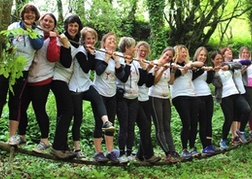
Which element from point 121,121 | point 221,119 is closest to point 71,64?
point 121,121

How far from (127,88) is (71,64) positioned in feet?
2.97

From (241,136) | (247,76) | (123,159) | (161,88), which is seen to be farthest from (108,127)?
(247,76)

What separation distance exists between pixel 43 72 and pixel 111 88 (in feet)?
3.10

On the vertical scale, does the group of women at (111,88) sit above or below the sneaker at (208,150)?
above

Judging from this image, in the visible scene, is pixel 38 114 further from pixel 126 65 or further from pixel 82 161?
pixel 126 65

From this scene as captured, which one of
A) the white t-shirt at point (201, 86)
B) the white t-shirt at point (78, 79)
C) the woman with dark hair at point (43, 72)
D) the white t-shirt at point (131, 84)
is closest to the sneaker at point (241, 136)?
the white t-shirt at point (201, 86)

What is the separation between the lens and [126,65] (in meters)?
4.83

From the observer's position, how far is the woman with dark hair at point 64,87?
4.13 metres

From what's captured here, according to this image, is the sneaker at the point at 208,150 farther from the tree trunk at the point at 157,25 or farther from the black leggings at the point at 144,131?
the tree trunk at the point at 157,25

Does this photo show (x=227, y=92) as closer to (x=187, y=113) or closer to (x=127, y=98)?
(x=187, y=113)

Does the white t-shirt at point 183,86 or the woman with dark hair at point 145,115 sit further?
the white t-shirt at point 183,86

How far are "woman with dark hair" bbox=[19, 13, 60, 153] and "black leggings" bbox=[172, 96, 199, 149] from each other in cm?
220

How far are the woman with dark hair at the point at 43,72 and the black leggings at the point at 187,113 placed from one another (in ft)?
7.22

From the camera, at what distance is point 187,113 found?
A: 5.52m
